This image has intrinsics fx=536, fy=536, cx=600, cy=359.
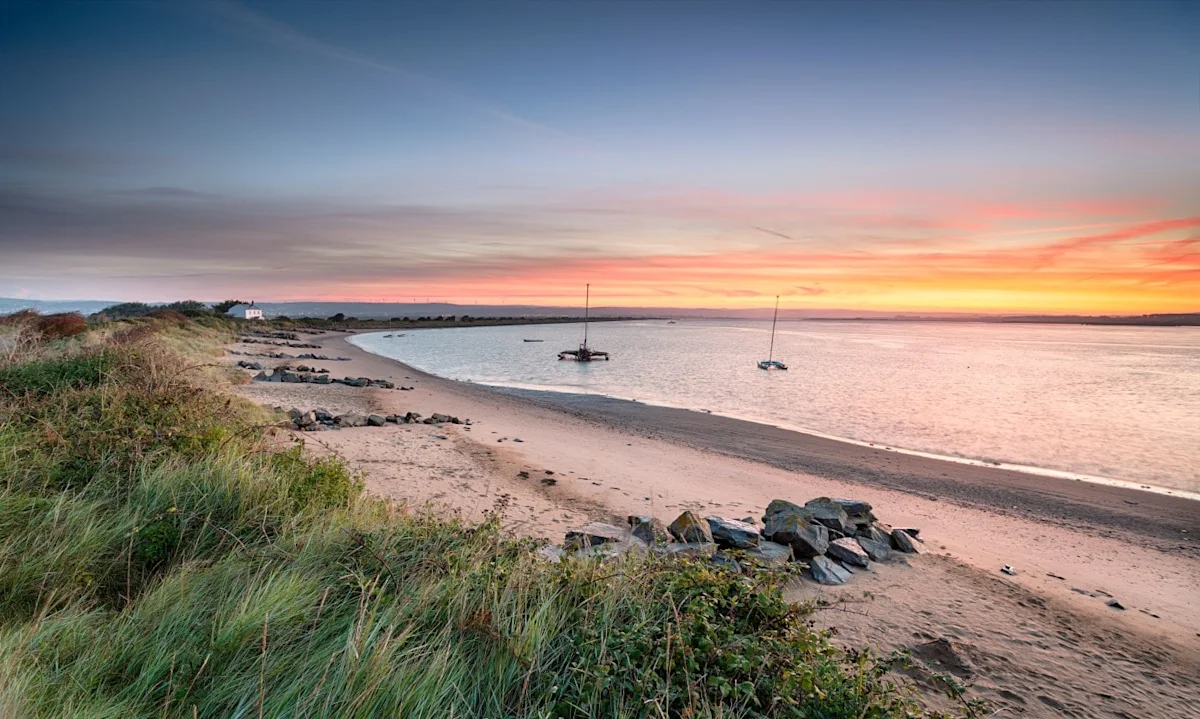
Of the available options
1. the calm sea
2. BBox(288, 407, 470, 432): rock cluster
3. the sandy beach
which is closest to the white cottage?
the calm sea

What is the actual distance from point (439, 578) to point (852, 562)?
5756 millimetres

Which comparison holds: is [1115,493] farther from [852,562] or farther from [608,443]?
[608,443]

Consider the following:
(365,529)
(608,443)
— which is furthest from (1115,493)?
(365,529)

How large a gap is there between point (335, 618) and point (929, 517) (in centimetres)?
1143

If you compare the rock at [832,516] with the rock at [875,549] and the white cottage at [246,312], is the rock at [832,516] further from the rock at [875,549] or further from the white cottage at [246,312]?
the white cottage at [246,312]

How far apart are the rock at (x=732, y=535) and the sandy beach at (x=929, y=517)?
0.96m

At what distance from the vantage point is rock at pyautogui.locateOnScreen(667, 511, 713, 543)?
23.8 ft

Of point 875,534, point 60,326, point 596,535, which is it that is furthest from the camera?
point 60,326

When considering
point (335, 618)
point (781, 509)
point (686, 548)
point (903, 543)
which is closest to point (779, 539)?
point (781, 509)

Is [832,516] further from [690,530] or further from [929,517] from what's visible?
[929,517]

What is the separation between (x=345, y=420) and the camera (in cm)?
1506

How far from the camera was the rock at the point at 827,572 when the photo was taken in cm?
677

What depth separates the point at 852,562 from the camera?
7.37 metres

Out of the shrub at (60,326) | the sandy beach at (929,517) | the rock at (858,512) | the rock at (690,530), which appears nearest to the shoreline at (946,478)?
the sandy beach at (929,517)
